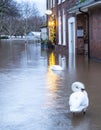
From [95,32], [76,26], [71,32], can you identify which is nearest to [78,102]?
[95,32]

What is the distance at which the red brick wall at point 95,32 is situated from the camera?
68.0ft

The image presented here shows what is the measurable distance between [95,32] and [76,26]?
217 inches

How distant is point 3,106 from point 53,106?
1.05 m

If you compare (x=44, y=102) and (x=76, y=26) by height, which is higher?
(x=76, y=26)

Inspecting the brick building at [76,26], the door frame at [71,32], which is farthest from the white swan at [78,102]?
the door frame at [71,32]

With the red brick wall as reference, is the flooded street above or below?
below

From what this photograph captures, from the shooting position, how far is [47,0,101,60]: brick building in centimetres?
2130

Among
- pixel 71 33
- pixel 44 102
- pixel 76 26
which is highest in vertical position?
pixel 76 26

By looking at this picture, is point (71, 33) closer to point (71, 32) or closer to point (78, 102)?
point (71, 32)

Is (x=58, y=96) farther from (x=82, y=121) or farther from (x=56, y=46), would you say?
(x=56, y=46)

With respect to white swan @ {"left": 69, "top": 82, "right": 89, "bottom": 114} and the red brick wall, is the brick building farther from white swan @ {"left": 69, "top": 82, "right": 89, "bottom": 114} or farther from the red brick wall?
white swan @ {"left": 69, "top": 82, "right": 89, "bottom": 114}

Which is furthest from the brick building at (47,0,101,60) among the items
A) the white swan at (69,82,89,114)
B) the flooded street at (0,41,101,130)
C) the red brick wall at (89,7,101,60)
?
the white swan at (69,82,89,114)

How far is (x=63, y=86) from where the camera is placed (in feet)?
38.6

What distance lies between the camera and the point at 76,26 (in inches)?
1069
